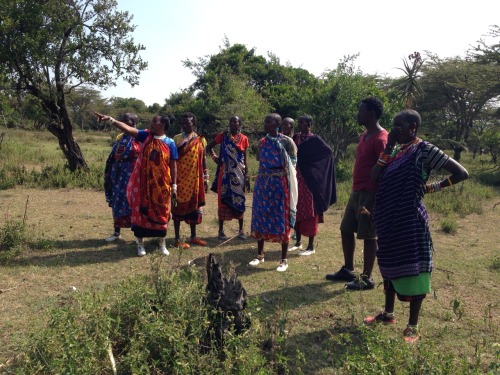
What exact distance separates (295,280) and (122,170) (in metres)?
2.94

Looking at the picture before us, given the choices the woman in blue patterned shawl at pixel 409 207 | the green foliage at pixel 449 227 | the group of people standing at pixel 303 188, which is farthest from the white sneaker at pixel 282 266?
the green foliage at pixel 449 227

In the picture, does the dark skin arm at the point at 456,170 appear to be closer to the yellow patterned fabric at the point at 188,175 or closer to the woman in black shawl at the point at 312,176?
the woman in black shawl at the point at 312,176

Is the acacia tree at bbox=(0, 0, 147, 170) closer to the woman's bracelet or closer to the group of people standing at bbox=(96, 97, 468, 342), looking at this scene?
the group of people standing at bbox=(96, 97, 468, 342)

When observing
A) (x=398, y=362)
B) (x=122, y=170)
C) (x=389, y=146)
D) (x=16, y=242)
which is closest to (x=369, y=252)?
(x=389, y=146)

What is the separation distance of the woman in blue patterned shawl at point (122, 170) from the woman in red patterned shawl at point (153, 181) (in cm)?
62

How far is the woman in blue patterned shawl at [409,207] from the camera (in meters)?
3.08

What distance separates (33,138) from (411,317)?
24770 millimetres

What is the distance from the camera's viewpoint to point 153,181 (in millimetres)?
4980

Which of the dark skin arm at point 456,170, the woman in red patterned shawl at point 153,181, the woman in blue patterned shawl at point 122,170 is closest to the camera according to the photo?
the dark skin arm at point 456,170

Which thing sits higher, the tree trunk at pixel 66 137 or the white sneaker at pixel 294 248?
the tree trunk at pixel 66 137

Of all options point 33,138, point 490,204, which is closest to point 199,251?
point 490,204

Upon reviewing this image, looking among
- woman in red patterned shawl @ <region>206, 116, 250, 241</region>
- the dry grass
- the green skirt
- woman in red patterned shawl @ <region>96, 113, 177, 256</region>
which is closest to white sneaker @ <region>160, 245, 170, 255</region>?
woman in red patterned shawl @ <region>96, 113, 177, 256</region>

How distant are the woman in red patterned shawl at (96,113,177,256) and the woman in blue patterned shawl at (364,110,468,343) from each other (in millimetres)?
2823

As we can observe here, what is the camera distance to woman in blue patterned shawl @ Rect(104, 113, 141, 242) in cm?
560
